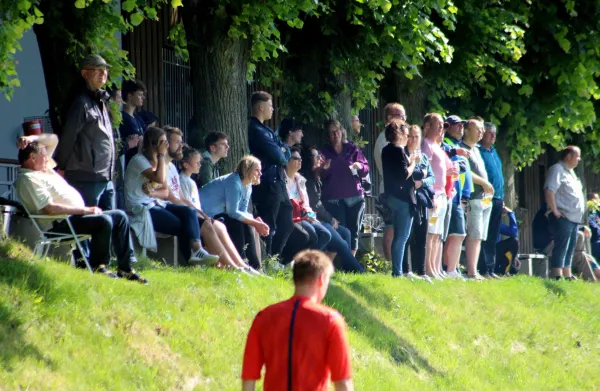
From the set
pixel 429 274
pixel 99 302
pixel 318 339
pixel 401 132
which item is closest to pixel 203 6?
pixel 401 132

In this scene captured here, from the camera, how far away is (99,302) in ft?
29.1

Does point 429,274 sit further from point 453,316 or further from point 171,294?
point 171,294

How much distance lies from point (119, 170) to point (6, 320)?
4.58m

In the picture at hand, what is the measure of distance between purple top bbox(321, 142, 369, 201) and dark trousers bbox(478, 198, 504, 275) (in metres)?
2.55

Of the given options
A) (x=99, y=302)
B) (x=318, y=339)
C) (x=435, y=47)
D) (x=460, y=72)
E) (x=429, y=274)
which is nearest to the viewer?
(x=318, y=339)

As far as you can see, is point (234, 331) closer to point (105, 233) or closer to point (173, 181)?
point (105, 233)

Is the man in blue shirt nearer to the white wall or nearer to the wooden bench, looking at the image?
the wooden bench

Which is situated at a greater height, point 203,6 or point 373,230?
point 203,6

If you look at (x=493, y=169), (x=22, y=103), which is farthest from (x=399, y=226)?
(x=22, y=103)

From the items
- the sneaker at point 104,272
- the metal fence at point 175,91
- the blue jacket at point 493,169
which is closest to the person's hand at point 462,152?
the blue jacket at point 493,169

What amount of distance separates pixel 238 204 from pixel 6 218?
2.89 metres

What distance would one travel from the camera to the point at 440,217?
1423 centimetres

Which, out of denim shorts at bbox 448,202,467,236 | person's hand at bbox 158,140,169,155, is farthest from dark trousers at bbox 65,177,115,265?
denim shorts at bbox 448,202,467,236

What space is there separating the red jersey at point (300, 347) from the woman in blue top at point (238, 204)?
6.07 metres
